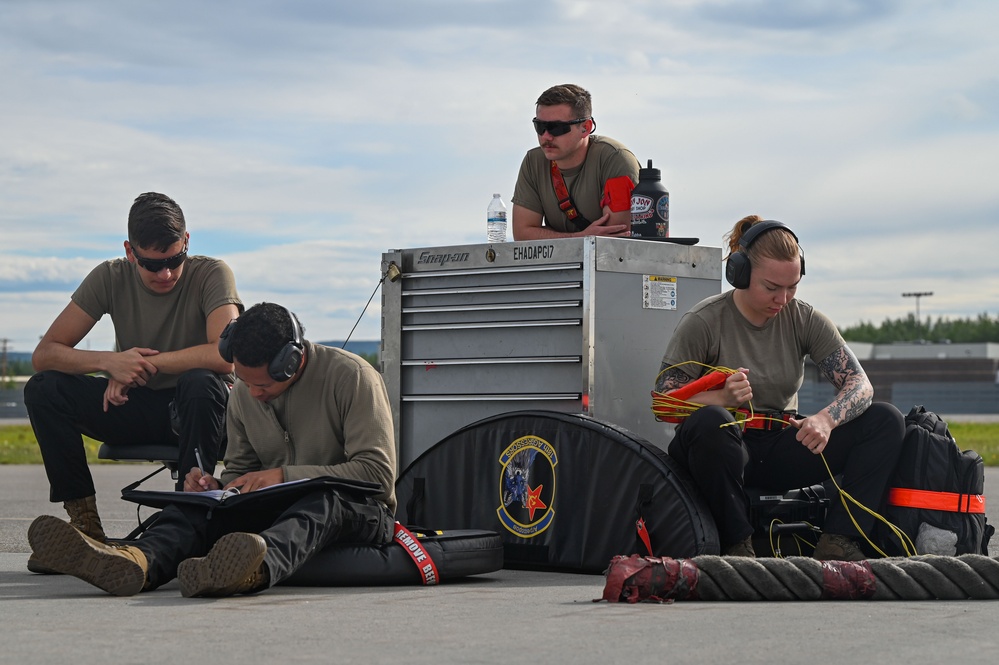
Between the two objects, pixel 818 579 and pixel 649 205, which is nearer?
pixel 818 579

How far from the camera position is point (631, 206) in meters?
7.07

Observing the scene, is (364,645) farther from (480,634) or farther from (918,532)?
(918,532)

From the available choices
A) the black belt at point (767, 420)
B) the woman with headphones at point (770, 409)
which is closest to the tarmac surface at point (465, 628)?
the woman with headphones at point (770, 409)

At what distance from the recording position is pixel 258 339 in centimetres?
517

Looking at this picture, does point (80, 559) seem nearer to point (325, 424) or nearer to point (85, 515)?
point (325, 424)

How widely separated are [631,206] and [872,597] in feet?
8.99

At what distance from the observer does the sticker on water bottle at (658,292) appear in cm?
691

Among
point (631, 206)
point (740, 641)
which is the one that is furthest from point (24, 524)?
point (740, 641)

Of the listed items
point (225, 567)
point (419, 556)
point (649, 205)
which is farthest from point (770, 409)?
point (225, 567)

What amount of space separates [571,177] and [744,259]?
1.60 m

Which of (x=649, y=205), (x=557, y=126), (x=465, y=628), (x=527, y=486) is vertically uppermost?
(x=557, y=126)

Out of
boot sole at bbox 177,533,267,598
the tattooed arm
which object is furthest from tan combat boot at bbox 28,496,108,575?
the tattooed arm

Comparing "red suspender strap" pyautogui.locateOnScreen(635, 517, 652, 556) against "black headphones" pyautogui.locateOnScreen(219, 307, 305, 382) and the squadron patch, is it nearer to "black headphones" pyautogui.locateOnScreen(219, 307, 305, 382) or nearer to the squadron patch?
the squadron patch

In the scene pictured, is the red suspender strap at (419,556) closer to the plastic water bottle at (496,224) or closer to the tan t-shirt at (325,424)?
the tan t-shirt at (325,424)
